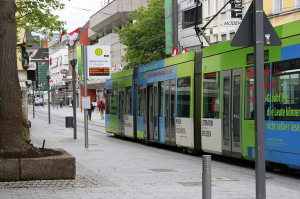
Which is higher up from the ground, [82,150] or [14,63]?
[14,63]

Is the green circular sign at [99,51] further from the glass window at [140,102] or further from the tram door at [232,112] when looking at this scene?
the tram door at [232,112]

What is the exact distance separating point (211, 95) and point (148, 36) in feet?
110

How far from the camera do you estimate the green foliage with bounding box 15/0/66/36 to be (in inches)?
816

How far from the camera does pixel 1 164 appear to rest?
386 inches

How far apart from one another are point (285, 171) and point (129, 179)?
3.87m

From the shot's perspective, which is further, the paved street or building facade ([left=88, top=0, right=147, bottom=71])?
building facade ([left=88, top=0, right=147, bottom=71])

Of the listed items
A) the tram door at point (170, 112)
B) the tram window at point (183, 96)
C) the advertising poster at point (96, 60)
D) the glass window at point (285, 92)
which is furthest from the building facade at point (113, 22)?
the glass window at point (285, 92)

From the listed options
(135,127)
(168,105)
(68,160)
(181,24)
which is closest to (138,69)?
(135,127)

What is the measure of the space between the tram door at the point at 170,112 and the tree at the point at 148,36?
29.2 meters

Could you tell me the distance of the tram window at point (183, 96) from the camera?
1653 centimetres

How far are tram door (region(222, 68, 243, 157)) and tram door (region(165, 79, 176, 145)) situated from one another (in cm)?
389

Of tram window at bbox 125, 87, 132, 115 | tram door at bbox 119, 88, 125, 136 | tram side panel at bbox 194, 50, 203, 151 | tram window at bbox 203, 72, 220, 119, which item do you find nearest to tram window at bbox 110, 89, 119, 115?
tram door at bbox 119, 88, 125, 136

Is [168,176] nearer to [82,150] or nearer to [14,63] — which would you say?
[14,63]

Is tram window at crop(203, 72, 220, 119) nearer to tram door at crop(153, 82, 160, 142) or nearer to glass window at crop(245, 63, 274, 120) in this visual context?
glass window at crop(245, 63, 274, 120)
